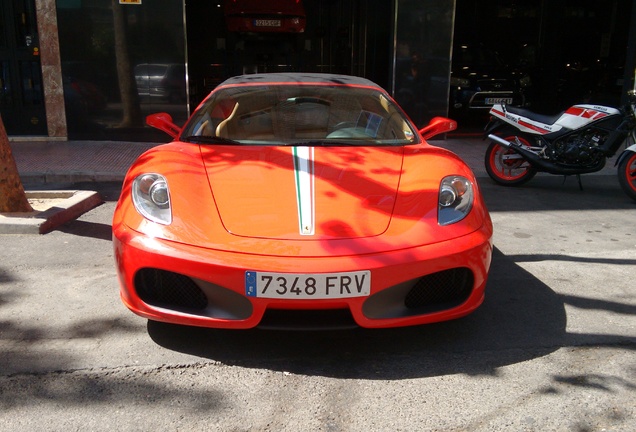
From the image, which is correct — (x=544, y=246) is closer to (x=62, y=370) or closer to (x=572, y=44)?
(x=62, y=370)

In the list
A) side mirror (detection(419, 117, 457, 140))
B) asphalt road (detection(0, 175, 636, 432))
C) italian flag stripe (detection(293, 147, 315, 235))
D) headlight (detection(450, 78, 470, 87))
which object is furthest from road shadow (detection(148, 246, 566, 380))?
headlight (detection(450, 78, 470, 87))

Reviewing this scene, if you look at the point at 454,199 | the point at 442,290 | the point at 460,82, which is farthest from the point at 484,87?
the point at 442,290

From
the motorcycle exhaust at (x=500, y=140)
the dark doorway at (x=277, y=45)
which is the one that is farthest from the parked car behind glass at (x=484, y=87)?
the motorcycle exhaust at (x=500, y=140)

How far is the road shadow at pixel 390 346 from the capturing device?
2910 millimetres

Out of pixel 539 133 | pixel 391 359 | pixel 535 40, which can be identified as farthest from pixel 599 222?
pixel 535 40

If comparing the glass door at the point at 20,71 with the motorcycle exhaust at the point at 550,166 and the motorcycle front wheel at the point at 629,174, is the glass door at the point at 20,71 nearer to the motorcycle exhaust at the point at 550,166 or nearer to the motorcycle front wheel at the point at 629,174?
the motorcycle exhaust at the point at 550,166

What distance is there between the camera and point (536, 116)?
23.7 ft

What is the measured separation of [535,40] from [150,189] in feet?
56.2

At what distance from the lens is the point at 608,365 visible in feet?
9.66

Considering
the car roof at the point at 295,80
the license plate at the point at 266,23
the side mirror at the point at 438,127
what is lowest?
the side mirror at the point at 438,127

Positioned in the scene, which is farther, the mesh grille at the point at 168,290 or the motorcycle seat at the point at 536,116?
the motorcycle seat at the point at 536,116

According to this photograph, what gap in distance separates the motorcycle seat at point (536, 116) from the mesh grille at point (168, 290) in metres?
5.50

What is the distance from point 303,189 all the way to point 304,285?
2.28 ft

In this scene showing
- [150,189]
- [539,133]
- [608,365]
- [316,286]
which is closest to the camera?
[316,286]
